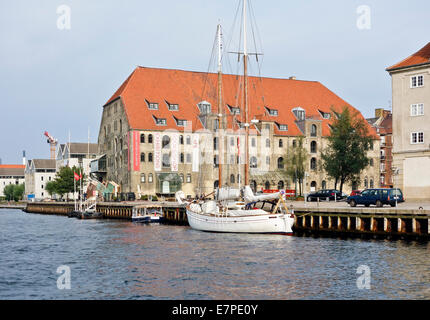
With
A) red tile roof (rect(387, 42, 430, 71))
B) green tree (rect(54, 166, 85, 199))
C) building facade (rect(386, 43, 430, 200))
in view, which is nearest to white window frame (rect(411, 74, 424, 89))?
building facade (rect(386, 43, 430, 200))

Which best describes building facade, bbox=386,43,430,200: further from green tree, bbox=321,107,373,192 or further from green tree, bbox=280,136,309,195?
green tree, bbox=280,136,309,195

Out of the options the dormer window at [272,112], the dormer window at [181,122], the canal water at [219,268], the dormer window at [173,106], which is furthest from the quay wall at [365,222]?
the dormer window at [272,112]

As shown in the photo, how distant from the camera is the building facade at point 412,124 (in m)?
65.2

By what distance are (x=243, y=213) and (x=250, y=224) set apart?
2.47 metres

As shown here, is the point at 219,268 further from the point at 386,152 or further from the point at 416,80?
the point at 386,152

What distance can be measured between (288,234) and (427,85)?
90.6 feet

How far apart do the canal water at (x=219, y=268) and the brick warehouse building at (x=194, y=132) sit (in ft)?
→ 172

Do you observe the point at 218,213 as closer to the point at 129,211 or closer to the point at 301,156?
the point at 129,211

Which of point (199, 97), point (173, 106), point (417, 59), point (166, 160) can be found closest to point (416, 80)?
point (417, 59)

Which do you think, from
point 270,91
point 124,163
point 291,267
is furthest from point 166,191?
point 291,267

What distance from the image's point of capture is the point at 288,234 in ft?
162

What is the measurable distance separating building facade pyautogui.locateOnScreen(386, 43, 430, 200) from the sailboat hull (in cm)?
2181

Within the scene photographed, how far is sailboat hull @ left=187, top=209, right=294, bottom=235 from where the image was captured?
1943 inches
